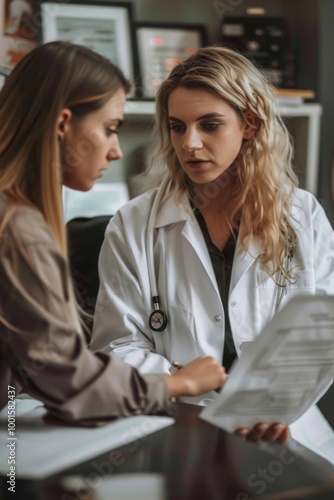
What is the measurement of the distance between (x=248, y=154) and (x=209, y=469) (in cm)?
85

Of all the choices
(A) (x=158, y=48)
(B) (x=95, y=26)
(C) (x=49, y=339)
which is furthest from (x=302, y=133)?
(C) (x=49, y=339)

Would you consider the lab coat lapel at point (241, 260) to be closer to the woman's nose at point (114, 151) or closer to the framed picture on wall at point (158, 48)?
the woman's nose at point (114, 151)

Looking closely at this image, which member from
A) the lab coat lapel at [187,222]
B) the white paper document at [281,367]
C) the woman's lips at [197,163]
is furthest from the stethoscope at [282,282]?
the white paper document at [281,367]

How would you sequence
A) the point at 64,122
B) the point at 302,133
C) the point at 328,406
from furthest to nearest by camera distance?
the point at 302,133, the point at 328,406, the point at 64,122

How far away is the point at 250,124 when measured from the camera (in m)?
1.55

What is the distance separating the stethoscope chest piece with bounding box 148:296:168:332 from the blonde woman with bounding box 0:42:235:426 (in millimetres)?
459

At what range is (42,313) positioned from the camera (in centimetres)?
88

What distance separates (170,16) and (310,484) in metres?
2.07

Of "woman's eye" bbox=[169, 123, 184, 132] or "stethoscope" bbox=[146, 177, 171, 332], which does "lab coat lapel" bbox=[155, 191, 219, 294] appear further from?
"woman's eye" bbox=[169, 123, 184, 132]

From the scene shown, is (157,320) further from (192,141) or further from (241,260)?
(192,141)

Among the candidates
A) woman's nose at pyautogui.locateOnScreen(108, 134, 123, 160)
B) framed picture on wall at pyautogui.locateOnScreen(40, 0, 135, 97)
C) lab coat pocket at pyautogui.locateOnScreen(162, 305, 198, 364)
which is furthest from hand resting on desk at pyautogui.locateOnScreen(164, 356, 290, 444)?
framed picture on wall at pyautogui.locateOnScreen(40, 0, 135, 97)

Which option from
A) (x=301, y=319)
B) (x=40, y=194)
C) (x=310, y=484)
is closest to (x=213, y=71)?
(x=40, y=194)

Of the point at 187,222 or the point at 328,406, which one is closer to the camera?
the point at 187,222

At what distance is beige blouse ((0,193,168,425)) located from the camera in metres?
0.88
